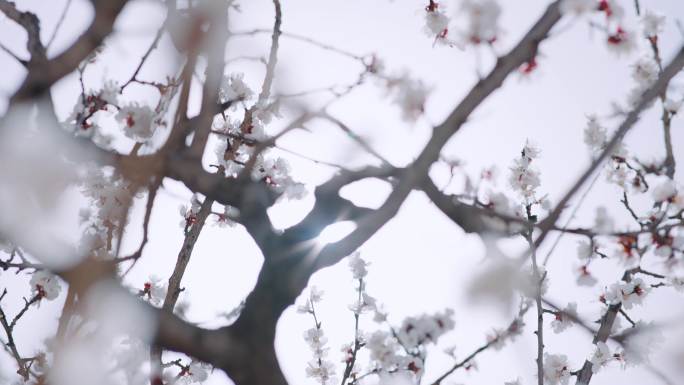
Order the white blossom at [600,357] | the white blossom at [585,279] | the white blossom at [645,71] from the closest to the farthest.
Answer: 1. the white blossom at [585,279]
2. the white blossom at [645,71]
3. the white blossom at [600,357]

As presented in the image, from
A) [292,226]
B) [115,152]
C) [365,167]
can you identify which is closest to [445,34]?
[365,167]

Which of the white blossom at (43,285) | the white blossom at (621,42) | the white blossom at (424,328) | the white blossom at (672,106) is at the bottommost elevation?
the white blossom at (424,328)

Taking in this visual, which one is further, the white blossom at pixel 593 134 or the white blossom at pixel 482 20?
the white blossom at pixel 593 134

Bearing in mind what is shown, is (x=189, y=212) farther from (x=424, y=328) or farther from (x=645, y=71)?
(x=645, y=71)

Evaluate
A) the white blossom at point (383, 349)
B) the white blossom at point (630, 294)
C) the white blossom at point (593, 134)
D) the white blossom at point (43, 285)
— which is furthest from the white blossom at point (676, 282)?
the white blossom at point (43, 285)

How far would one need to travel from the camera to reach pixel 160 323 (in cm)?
154

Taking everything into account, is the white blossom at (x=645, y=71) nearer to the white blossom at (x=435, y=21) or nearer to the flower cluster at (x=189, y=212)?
the white blossom at (x=435, y=21)

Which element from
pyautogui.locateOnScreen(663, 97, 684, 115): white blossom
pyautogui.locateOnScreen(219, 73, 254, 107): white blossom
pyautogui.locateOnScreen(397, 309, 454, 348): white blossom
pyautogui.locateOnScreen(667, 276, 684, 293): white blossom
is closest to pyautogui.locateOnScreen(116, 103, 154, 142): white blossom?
pyautogui.locateOnScreen(219, 73, 254, 107): white blossom

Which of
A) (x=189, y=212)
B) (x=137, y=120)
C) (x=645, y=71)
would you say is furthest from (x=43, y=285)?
(x=645, y=71)

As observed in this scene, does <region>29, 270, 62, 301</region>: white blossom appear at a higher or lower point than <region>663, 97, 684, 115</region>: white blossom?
lower

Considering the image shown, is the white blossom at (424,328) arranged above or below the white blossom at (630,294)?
below

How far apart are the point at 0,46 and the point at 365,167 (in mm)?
1140

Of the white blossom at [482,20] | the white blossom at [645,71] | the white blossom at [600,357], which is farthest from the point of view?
the white blossom at [600,357]

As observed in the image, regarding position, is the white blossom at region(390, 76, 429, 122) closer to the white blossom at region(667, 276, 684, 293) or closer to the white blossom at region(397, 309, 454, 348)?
the white blossom at region(397, 309, 454, 348)
